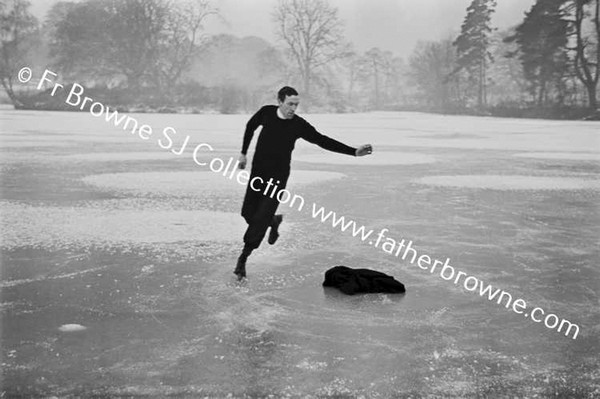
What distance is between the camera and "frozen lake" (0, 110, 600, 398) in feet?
9.04

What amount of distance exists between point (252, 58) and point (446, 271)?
49.9 meters

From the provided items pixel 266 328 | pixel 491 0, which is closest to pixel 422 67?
pixel 491 0

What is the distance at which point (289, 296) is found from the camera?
4.05 m

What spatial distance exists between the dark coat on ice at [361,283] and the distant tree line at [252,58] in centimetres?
3301

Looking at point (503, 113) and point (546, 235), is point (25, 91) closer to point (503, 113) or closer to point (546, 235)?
point (503, 113)

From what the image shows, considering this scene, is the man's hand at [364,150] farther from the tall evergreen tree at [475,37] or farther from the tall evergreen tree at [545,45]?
the tall evergreen tree at [475,37]

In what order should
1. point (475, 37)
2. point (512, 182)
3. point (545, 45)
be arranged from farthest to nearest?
point (475, 37)
point (545, 45)
point (512, 182)

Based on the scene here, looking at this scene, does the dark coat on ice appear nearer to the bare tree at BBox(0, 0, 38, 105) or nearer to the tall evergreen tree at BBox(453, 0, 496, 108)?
the bare tree at BBox(0, 0, 38, 105)

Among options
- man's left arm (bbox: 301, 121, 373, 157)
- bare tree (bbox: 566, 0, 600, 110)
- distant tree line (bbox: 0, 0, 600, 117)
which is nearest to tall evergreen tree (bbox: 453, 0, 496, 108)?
distant tree line (bbox: 0, 0, 600, 117)

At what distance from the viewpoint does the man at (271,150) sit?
4293 mm

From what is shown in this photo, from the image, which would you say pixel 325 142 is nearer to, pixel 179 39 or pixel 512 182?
pixel 512 182

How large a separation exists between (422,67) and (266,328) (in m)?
52.7

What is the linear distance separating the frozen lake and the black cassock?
45 centimetres

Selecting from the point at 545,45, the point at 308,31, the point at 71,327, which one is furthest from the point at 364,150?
the point at 308,31
